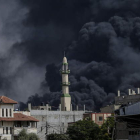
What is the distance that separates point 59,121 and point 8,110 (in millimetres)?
40203

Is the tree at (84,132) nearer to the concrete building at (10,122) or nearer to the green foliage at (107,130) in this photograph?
the green foliage at (107,130)

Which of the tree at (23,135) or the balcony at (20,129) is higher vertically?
the balcony at (20,129)

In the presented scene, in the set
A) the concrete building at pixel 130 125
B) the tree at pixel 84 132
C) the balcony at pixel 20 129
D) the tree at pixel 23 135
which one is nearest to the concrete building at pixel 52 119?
the tree at pixel 84 132

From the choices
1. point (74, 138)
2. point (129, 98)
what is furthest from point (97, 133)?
point (129, 98)

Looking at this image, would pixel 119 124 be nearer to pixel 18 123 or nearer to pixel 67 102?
pixel 18 123

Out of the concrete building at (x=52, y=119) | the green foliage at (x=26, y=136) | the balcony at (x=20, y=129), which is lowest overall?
the green foliage at (x=26, y=136)

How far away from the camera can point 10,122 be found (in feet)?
325

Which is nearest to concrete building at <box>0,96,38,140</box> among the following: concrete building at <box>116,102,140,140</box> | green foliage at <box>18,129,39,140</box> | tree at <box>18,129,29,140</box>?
tree at <box>18,129,29,140</box>

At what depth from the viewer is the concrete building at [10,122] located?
3841 inches

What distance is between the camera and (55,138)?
104 metres

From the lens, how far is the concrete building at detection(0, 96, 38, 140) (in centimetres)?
9756

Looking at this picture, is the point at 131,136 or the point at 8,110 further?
the point at 8,110

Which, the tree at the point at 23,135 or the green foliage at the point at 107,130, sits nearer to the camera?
the tree at the point at 23,135

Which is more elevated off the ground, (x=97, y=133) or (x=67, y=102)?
(x=67, y=102)
